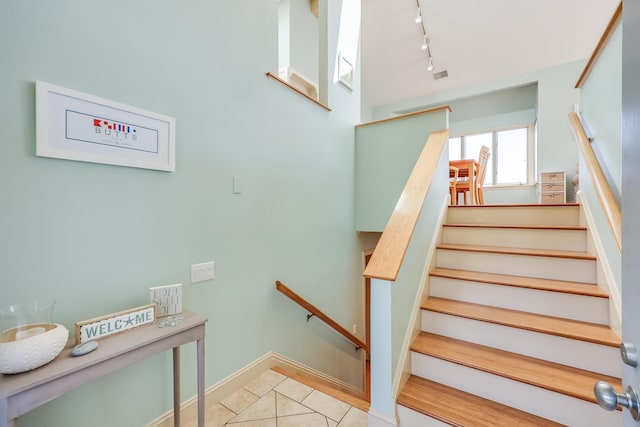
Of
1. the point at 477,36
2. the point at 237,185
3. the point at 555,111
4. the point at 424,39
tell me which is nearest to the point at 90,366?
the point at 237,185

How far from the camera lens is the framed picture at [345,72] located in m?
3.15

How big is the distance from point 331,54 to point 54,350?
3233mm

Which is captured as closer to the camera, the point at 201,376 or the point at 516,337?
the point at 201,376

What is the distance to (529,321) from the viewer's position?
1.72 metres

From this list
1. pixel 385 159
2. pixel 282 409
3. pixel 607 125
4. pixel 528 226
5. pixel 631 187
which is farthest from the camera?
pixel 385 159

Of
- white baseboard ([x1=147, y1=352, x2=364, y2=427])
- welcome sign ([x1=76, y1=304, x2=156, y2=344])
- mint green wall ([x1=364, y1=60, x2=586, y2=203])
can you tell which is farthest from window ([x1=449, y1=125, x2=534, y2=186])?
welcome sign ([x1=76, y1=304, x2=156, y2=344])

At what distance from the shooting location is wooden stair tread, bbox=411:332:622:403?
138 cm

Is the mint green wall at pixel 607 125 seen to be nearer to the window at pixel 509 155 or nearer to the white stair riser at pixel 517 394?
the white stair riser at pixel 517 394

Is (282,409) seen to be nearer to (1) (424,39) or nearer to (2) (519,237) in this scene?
(2) (519,237)

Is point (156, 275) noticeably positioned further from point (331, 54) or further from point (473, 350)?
point (331, 54)

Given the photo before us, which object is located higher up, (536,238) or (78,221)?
(78,221)

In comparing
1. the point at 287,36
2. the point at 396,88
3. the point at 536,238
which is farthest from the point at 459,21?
the point at 536,238

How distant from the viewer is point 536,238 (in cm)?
228

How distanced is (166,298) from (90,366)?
17.4 inches
